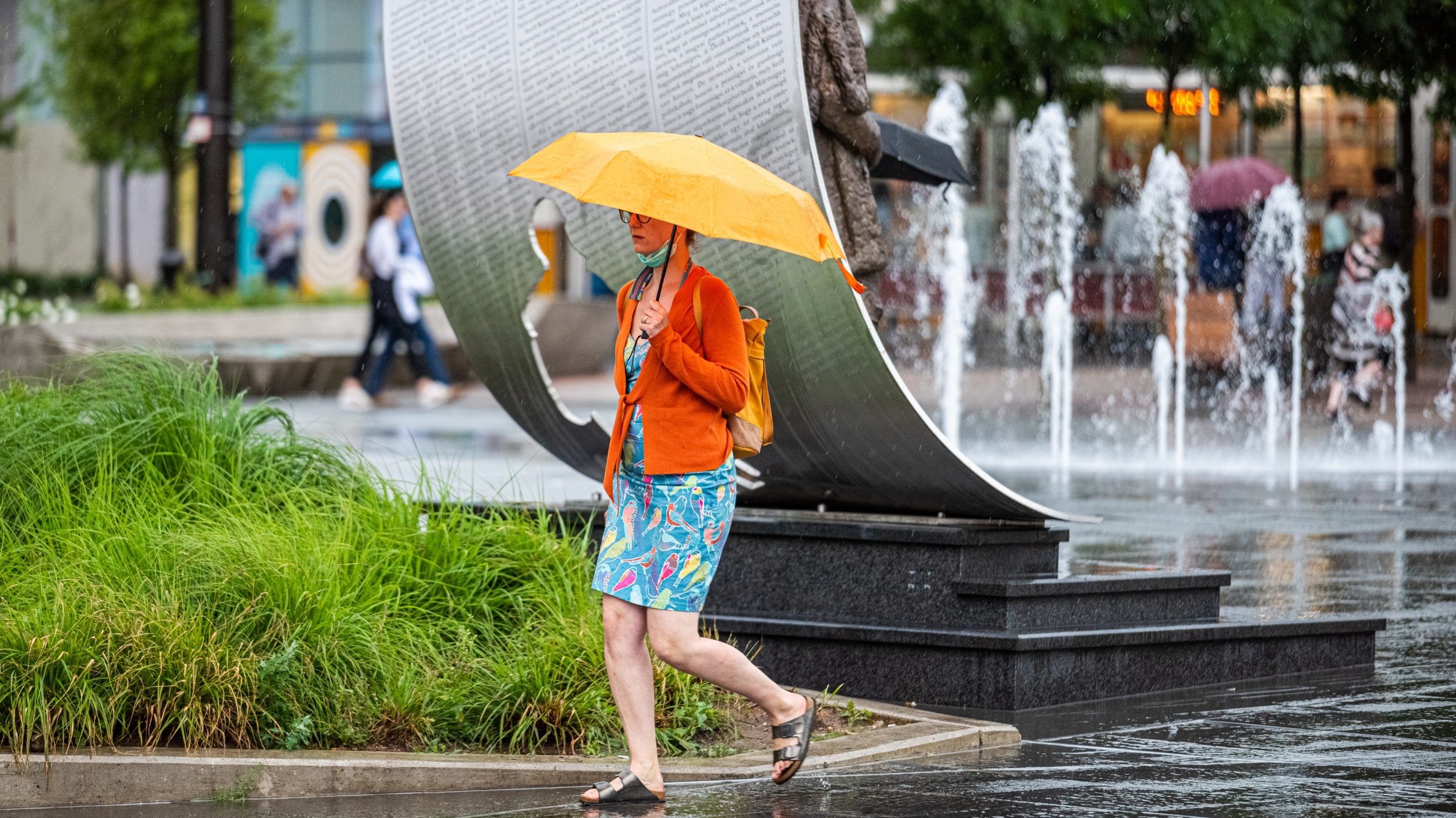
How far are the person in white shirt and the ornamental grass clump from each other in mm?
11230

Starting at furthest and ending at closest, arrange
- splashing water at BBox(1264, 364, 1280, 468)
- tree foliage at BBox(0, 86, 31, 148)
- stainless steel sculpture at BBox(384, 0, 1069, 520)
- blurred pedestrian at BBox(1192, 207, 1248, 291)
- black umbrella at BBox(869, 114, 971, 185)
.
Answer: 1. tree foliage at BBox(0, 86, 31, 148)
2. blurred pedestrian at BBox(1192, 207, 1248, 291)
3. splashing water at BBox(1264, 364, 1280, 468)
4. black umbrella at BBox(869, 114, 971, 185)
5. stainless steel sculpture at BBox(384, 0, 1069, 520)

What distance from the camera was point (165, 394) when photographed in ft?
25.2

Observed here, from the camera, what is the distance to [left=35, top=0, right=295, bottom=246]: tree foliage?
36438 mm

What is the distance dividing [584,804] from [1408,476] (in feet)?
36.1

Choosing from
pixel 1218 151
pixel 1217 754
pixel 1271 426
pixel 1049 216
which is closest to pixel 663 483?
pixel 1217 754

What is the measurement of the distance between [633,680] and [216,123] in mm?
18179

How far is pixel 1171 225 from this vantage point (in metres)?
26.5

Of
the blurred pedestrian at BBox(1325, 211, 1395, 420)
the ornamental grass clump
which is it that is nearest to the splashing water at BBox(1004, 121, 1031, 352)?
the blurred pedestrian at BBox(1325, 211, 1395, 420)

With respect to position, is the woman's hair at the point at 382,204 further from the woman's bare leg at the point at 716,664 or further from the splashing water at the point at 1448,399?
the woman's bare leg at the point at 716,664

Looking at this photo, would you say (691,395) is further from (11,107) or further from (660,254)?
(11,107)

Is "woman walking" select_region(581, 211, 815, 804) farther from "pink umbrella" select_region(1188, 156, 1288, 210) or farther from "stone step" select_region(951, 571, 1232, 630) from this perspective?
"pink umbrella" select_region(1188, 156, 1288, 210)

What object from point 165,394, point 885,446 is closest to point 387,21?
point 165,394

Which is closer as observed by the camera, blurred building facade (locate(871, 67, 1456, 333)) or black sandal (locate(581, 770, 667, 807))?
black sandal (locate(581, 770, 667, 807))

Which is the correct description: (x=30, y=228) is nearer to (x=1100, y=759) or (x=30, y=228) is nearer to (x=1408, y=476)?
(x=1408, y=476)
